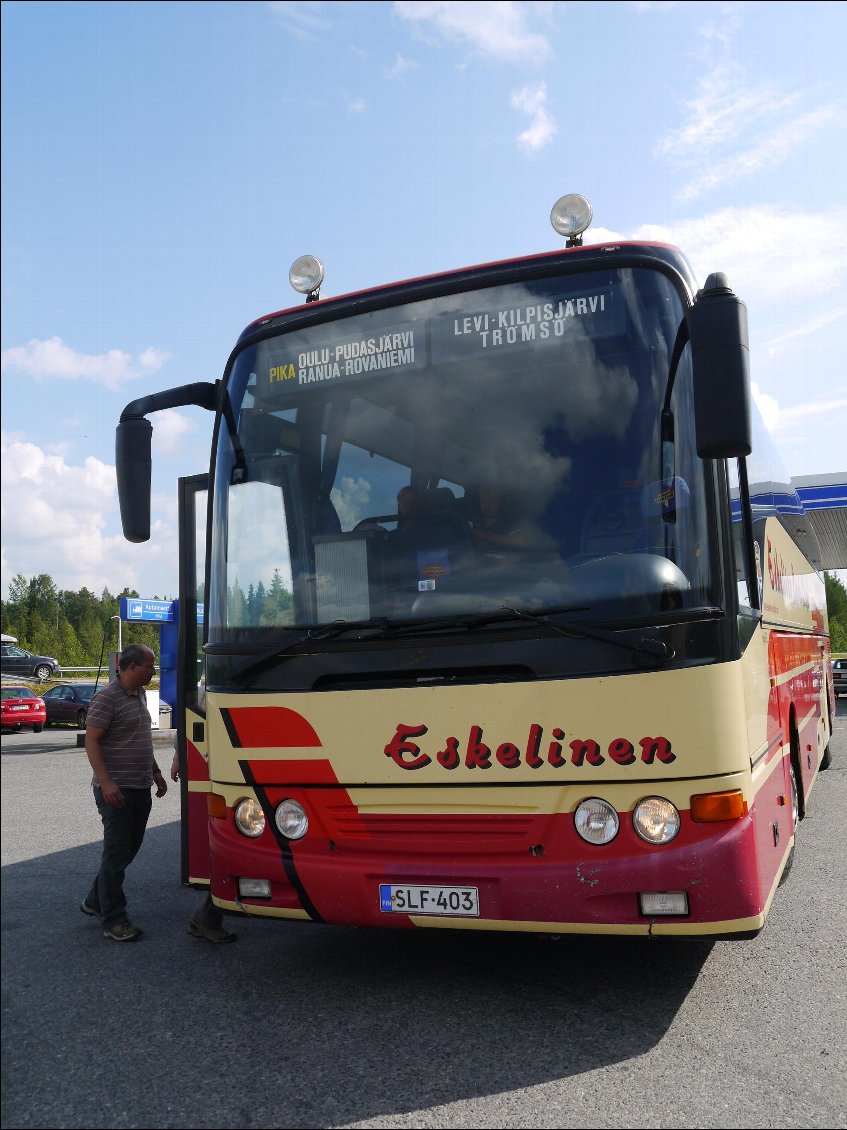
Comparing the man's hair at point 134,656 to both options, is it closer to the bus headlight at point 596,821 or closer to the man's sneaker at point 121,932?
the man's sneaker at point 121,932

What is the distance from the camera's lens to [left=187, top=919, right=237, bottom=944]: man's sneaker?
18.0 feet

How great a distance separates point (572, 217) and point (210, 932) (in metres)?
4.22

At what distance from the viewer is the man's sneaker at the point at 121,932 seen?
5543mm

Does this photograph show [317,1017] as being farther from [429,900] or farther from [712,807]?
[712,807]

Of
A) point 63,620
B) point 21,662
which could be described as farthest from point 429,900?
point 21,662

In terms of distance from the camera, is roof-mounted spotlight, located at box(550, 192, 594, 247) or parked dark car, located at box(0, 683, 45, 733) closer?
parked dark car, located at box(0, 683, 45, 733)

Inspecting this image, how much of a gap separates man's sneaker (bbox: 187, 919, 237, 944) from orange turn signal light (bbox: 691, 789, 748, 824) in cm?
303

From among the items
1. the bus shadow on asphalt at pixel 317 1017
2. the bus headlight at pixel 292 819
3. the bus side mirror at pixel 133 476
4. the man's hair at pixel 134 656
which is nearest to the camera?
the bus shadow on asphalt at pixel 317 1017

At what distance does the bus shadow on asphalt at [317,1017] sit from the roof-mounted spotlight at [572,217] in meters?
3.38

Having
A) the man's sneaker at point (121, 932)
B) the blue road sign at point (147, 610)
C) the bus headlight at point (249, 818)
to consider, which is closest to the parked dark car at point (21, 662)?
the bus headlight at point (249, 818)

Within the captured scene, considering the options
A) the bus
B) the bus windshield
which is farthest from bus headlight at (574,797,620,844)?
the bus windshield

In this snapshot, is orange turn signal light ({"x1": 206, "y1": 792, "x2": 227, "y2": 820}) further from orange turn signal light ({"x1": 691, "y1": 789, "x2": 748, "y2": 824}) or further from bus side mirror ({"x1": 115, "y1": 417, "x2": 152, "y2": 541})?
orange turn signal light ({"x1": 691, "y1": 789, "x2": 748, "y2": 824})

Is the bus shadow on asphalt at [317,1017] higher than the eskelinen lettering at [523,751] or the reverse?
the reverse

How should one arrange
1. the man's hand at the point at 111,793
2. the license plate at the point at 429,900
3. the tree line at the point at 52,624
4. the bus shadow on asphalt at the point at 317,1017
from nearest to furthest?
the tree line at the point at 52,624, the bus shadow on asphalt at the point at 317,1017, the license plate at the point at 429,900, the man's hand at the point at 111,793
